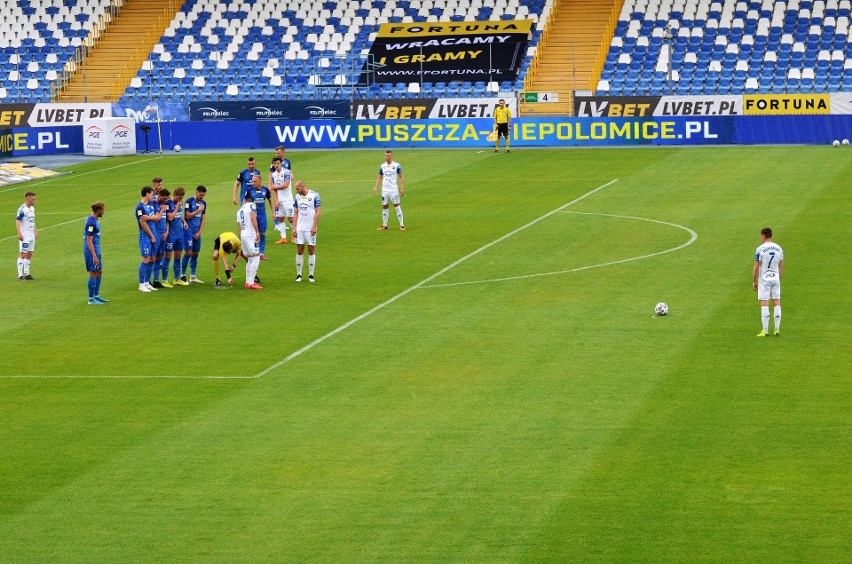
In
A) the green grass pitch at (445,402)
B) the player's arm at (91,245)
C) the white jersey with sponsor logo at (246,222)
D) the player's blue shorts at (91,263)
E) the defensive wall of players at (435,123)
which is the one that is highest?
the defensive wall of players at (435,123)

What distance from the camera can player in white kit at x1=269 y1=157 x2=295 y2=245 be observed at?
106 ft

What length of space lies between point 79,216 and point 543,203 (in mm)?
13051

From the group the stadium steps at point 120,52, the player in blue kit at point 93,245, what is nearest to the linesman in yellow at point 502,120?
the stadium steps at point 120,52

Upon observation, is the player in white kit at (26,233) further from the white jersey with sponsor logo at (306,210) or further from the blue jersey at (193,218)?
the white jersey with sponsor logo at (306,210)

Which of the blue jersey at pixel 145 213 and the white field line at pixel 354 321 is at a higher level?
the blue jersey at pixel 145 213

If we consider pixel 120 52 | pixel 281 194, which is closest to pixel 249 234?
pixel 281 194

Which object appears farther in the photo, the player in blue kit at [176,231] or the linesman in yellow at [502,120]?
the linesman in yellow at [502,120]

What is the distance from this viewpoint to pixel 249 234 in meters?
25.9

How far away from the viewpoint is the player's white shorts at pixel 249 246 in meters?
25.9

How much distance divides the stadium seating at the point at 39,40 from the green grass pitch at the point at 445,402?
125 feet

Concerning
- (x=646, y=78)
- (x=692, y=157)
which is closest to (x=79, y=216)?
(x=692, y=157)

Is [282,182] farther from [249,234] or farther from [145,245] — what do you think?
[145,245]

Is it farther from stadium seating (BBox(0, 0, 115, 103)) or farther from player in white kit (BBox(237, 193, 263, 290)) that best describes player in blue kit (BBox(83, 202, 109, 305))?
stadium seating (BBox(0, 0, 115, 103))

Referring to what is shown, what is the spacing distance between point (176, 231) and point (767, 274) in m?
11.7
